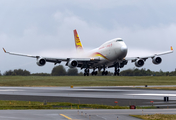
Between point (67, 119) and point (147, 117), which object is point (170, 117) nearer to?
point (147, 117)

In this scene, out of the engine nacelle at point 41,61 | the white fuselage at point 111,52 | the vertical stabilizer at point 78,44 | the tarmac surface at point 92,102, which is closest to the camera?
the tarmac surface at point 92,102

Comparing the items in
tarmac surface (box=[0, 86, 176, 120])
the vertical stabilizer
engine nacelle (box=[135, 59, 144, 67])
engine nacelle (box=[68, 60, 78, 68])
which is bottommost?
tarmac surface (box=[0, 86, 176, 120])

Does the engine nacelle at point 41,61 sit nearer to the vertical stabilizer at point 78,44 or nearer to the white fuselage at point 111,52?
the white fuselage at point 111,52

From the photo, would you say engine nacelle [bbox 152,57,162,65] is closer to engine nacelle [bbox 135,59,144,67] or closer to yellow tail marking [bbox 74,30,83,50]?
engine nacelle [bbox 135,59,144,67]

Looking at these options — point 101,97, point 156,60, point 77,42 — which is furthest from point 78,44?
point 101,97

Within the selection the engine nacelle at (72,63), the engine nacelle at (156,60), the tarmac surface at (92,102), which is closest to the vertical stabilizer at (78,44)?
the engine nacelle at (72,63)

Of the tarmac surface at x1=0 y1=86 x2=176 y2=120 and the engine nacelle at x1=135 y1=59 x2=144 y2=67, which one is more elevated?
the engine nacelle at x1=135 y1=59 x2=144 y2=67

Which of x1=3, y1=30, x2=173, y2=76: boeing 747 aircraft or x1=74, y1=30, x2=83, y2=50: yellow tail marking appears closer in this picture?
x1=3, y1=30, x2=173, y2=76: boeing 747 aircraft

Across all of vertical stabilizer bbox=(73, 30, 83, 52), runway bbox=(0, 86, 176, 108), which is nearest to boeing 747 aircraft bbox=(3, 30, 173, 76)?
runway bbox=(0, 86, 176, 108)

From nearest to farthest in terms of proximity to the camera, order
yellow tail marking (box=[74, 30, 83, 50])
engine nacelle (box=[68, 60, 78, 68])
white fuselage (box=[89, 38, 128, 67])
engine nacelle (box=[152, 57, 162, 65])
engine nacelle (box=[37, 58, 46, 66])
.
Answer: white fuselage (box=[89, 38, 128, 67]) < engine nacelle (box=[37, 58, 46, 66]) < engine nacelle (box=[68, 60, 78, 68]) < engine nacelle (box=[152, 57, 162, 65]) < yellow tail marking (box=[74, 30, 83, 50])

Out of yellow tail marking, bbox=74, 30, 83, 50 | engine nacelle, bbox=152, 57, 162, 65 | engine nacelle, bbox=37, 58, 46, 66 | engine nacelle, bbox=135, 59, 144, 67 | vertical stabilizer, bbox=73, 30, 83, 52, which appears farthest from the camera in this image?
yellow tail marking, bbox=74, 30, 83, 50

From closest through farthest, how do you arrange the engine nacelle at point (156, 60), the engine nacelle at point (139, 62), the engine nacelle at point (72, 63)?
the engine nacelle at point (72, 63)
the engine nacelle at point (156, 60)
the engine nacelle at point (139, 62)

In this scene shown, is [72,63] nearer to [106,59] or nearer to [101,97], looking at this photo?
[106,59]

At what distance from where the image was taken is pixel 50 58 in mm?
95812
